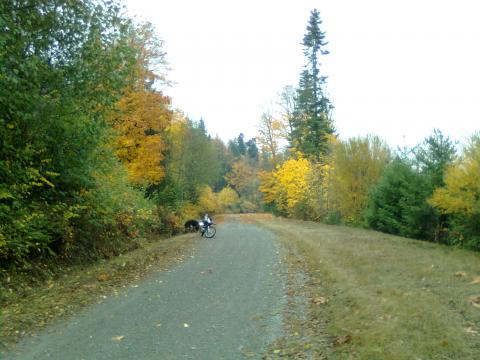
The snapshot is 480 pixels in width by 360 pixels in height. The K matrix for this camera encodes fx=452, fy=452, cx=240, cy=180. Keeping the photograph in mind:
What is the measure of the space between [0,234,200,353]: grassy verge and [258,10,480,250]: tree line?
11.2 metres

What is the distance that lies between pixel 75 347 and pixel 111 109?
8304mm

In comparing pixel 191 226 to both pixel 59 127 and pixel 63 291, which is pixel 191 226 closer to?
pixel 59 127

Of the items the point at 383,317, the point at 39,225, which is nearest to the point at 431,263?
the point at 383,317

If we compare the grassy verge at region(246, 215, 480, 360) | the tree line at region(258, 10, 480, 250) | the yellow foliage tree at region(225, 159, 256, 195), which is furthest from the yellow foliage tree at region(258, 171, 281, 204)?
the grassy verge at region(246, 215, 480, 360)

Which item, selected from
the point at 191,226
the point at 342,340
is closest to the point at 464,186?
the point at 342,340

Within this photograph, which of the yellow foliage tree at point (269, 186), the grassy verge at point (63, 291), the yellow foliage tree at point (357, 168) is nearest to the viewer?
the grassy verge at point (63, 291)

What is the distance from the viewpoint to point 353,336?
250 inches

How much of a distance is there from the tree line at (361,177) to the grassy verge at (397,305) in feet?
16.0

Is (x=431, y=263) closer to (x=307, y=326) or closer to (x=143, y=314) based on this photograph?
(x=307, y=326)

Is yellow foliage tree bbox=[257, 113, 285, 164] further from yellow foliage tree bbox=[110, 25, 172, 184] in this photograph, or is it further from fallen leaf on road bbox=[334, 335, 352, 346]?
fallen leaf on road bbox=[334, 335, 352, 346]

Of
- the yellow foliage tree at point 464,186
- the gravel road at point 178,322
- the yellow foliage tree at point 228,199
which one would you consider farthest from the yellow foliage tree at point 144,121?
the yellow foliage tree at point 228,199

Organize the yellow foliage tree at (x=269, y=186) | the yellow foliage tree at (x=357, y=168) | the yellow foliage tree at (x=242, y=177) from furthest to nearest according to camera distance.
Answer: the yellow foliage tree at (x=242, y=177) → the yellow foliage tree at (x=269, y=186) → the yellow foliage tree at (x=357, y=168)

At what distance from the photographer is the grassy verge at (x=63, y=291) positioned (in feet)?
24.5

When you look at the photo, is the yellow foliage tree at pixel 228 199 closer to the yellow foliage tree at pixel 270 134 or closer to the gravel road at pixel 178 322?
the yellow foliage tree at pixel 270 134
